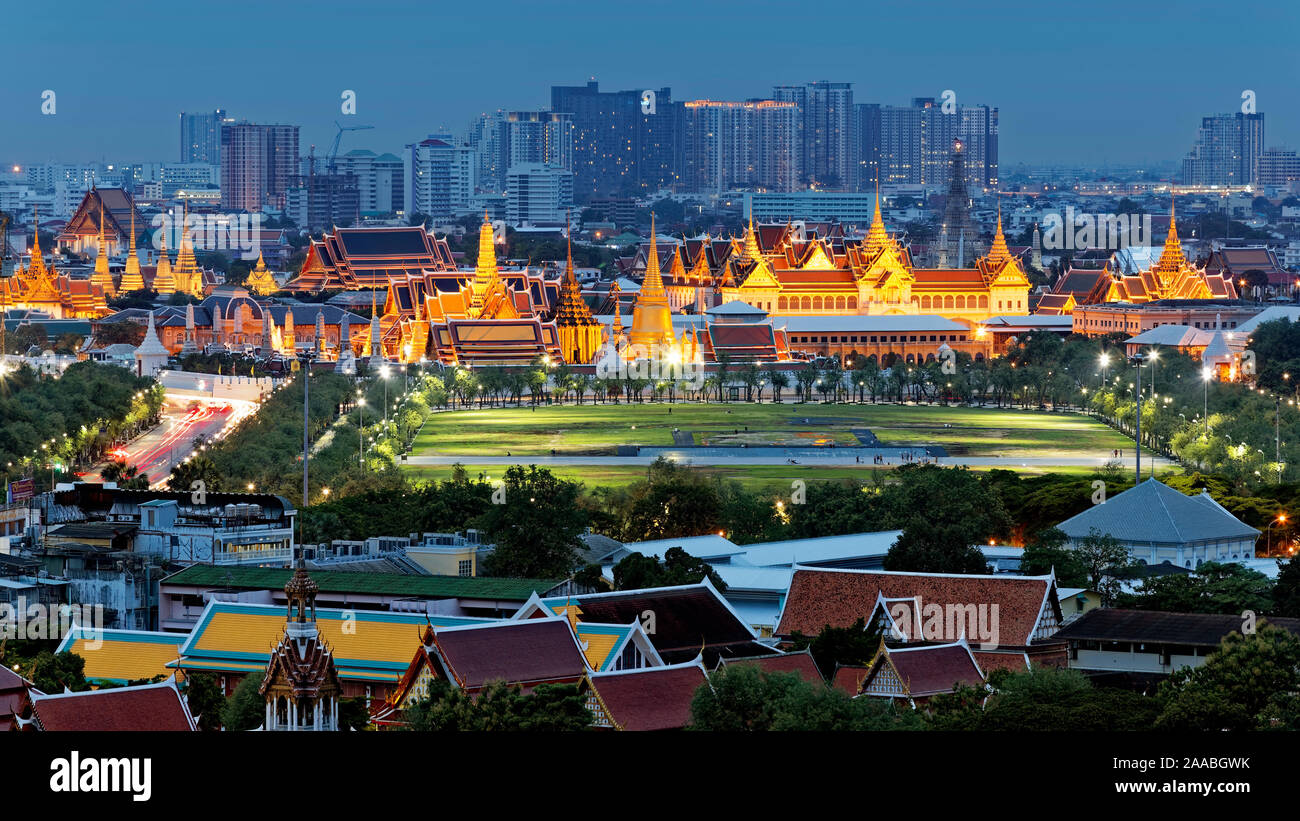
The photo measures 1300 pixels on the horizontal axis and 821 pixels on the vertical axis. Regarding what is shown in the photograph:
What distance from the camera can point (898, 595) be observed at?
3703 centimetres

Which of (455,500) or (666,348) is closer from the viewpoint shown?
(455,500)

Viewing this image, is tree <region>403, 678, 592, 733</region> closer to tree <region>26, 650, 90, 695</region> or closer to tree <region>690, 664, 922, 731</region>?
tree <region>690, 664, 922, 731</region>

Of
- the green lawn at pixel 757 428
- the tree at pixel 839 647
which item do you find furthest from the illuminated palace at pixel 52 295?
the tree at pixel 839 647

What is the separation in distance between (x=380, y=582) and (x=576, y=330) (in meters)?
77.6

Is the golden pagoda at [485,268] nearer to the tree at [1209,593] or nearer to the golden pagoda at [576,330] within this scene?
the golden pagoda at [576,330]

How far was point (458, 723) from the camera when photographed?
2609 cm

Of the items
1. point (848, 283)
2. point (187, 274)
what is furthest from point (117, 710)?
point (187, 274)

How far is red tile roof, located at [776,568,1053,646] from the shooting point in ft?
119

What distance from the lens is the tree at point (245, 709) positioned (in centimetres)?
2773

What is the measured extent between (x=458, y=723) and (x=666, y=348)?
86.0 meters

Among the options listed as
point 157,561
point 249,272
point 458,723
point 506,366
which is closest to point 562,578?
point 157,561

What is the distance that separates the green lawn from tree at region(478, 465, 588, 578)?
29.8m

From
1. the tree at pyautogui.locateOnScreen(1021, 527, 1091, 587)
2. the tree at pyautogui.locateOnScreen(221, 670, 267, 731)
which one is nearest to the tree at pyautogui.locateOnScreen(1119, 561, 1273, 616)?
the tree at pyautogui.locateOnScreen(1021, 527, 1091, 587)
